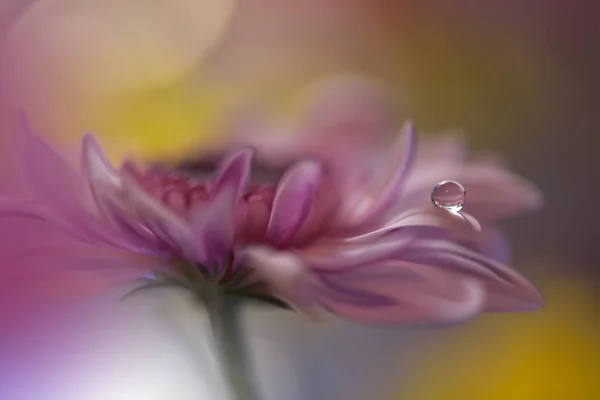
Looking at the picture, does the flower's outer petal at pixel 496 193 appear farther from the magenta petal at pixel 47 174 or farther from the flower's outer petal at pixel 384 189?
the magenta petal at pixel 47 174

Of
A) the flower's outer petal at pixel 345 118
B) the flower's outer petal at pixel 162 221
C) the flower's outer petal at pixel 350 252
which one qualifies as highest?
the flower's outer petal at pixel 345 118

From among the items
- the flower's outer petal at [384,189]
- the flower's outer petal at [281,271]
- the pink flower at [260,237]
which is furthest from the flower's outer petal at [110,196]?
the flower's outer petal at [384,189]

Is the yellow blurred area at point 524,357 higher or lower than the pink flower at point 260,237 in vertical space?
lower

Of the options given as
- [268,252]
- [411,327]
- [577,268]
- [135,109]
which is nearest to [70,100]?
[135,109]

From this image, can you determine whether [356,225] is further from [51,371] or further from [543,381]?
[51,371]

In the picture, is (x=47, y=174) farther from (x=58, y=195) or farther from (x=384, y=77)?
(x=384, y=77)

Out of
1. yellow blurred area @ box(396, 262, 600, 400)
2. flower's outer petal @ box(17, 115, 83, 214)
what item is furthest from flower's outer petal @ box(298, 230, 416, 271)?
flower's outer petal @ box(17, 115, 83, 214)

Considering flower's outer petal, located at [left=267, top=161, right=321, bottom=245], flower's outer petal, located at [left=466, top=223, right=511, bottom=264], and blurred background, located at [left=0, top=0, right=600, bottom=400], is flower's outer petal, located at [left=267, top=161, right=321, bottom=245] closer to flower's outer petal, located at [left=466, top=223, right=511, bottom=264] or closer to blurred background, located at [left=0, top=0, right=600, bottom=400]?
blurred background, located at [left=0, top=0, right=600, bottom=400]
